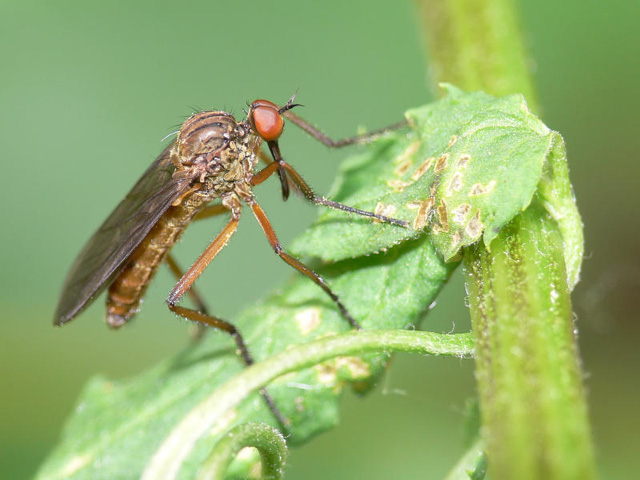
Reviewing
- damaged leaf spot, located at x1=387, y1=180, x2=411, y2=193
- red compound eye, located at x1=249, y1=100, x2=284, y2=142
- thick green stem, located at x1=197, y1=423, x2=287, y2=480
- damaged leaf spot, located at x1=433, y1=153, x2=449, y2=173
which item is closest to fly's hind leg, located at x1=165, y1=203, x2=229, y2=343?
red compound eye, located at x1=249, y1=100, x2=284, y2=142

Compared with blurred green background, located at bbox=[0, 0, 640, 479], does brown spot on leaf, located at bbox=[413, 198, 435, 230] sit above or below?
below

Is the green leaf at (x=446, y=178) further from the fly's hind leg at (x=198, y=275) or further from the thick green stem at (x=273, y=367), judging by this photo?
the fly's hind leg at (x=198, y=275)

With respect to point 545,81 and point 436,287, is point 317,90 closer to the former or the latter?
point 545,81

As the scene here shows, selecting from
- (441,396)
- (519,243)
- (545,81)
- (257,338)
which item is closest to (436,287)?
(519,243)

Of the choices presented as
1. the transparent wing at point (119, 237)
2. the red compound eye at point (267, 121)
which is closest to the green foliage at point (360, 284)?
the transparent wing at point (119, 237)

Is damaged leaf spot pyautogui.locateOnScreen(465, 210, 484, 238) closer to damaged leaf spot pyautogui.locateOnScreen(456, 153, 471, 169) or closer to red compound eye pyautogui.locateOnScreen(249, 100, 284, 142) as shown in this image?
damaged leaf spot pyautogui.locateOnScreen(456, 153, 471, 169)
